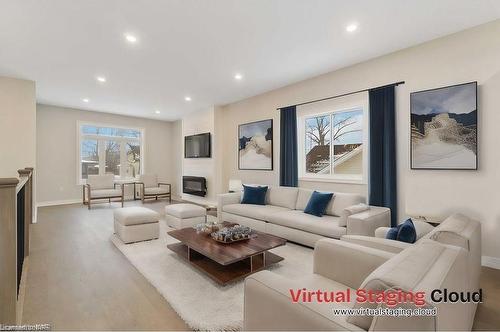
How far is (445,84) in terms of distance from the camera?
3188 mm

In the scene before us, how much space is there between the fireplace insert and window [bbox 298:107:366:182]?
10.6 feet

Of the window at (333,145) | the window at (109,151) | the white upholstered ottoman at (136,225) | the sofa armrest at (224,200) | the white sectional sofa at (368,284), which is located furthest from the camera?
the window at (109,151)

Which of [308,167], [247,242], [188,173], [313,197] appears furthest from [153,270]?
[188,173]

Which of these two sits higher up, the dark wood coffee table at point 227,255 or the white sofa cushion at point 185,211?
the white sofa cushion at point 185,211

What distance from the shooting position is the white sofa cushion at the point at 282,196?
4.43m

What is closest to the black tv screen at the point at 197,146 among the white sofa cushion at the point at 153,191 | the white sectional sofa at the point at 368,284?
the white sofa cushion at the point at 153,191

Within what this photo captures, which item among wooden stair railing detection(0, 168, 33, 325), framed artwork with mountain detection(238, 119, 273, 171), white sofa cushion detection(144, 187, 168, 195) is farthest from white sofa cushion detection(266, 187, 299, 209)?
white sofa cushion detection(144, 187, 168, 195)

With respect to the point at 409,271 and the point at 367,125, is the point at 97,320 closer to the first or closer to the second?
the point at 409,271

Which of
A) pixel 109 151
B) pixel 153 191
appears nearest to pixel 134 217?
pixel 153 191

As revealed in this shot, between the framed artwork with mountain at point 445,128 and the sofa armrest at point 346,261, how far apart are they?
7.62 feet

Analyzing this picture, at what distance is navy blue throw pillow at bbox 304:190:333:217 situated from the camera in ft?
12.4

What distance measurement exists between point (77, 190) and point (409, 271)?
28.1 feet

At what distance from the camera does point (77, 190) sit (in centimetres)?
734

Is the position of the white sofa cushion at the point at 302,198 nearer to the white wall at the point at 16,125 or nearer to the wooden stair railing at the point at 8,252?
the wooden stair railing at the point at 8,252
